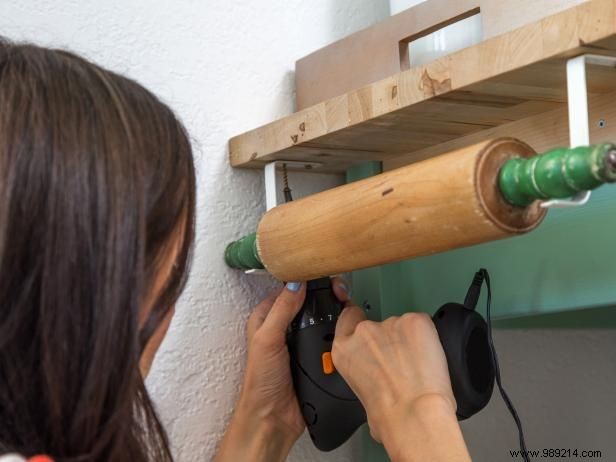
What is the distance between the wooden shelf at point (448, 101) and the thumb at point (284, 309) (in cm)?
15

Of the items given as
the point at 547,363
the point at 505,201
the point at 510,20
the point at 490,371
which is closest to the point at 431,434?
the point at 490,371

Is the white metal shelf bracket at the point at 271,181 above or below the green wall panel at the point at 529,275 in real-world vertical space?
above

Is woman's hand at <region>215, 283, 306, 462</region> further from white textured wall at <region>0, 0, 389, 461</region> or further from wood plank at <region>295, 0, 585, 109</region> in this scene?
wood plank at <region>295, 0, 585, 109</region>

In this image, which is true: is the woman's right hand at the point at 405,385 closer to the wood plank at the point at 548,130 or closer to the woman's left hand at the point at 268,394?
the woman's left hand at the point at 268,394

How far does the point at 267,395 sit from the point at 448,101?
0.38 metres

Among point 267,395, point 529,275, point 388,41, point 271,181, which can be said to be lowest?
point 267,395

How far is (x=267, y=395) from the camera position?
877 mm

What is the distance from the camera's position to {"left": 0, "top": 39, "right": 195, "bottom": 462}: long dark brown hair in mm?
533

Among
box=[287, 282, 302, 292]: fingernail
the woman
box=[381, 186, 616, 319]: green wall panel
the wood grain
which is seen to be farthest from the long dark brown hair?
box=[381, 186, 616, 319]: green wall panel

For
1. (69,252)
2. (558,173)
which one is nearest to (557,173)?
(558,173)

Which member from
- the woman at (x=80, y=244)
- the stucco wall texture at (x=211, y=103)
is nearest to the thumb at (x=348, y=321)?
the stucco wall texture at (x=211, y=103)

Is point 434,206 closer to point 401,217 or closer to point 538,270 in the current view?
point 401,217

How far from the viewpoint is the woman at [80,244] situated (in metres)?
0.53

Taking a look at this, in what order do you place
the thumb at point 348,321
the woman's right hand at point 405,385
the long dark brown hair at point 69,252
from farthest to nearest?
the thumb at point 348,321
the woman's right hand at point 405,385
the long dark brown hair at point 69,252
